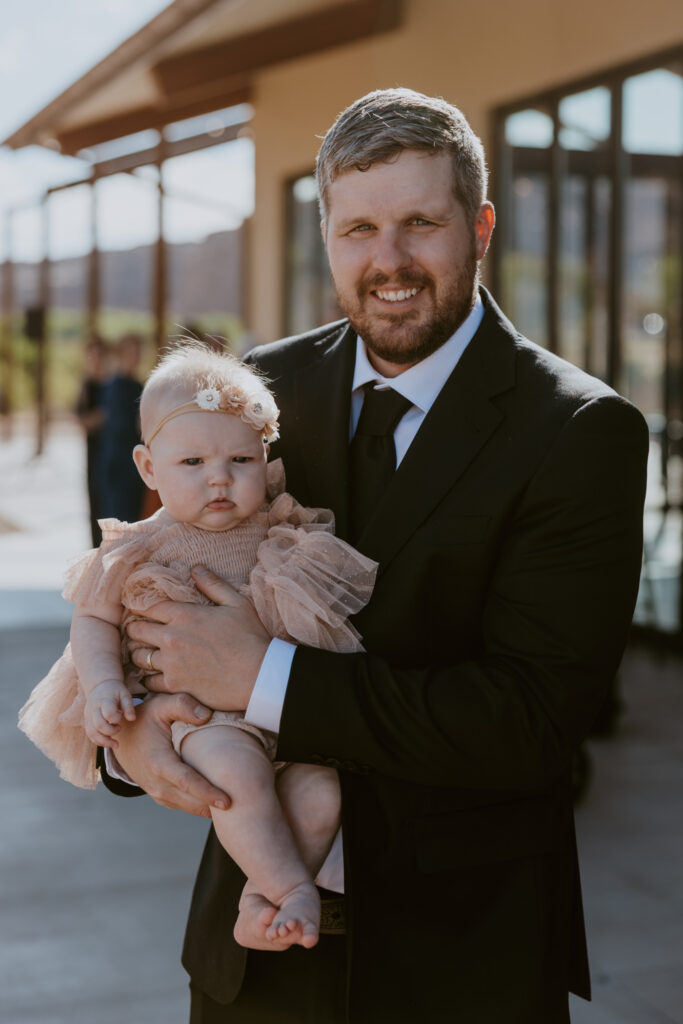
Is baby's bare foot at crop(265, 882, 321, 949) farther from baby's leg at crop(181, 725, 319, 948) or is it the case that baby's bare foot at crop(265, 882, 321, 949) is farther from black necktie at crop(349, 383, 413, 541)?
black necktie at crop(349, 383, 413, 541)

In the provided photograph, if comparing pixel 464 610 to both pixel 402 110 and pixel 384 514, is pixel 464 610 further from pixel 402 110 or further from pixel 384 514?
pixel 402 110

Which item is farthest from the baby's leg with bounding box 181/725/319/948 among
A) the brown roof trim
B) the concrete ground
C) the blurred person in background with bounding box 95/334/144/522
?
the blurred person in background with bounding box 95/334/144/522

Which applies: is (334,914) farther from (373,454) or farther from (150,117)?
(150,117)

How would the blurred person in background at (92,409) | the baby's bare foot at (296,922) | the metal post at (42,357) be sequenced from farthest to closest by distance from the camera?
1. the metal post at (42,357)
2. the blurred person in background at (92,409)
3. the baby's bare foot at (296,922)

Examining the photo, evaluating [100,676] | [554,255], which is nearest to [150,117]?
[554,255]

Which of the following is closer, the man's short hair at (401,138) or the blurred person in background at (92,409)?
the man's short hair at (401,138)

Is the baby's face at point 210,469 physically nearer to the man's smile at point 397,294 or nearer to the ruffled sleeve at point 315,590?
the ruffled sleeve at point 315,590

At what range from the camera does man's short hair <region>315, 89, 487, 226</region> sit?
1.82m

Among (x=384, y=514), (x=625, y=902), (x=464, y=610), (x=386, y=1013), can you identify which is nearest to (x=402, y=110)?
(x=384, y=514)

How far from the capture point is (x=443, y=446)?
1.88m

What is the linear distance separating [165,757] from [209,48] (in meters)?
8.98

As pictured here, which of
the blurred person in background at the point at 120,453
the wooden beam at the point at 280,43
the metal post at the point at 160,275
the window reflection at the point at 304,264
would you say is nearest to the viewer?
the blurred person in background at the point at 120,453

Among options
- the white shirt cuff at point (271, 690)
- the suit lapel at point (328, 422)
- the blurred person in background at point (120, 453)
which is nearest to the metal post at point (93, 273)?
the blurred person in background at point (120, 453)

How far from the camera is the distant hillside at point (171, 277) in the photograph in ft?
303
